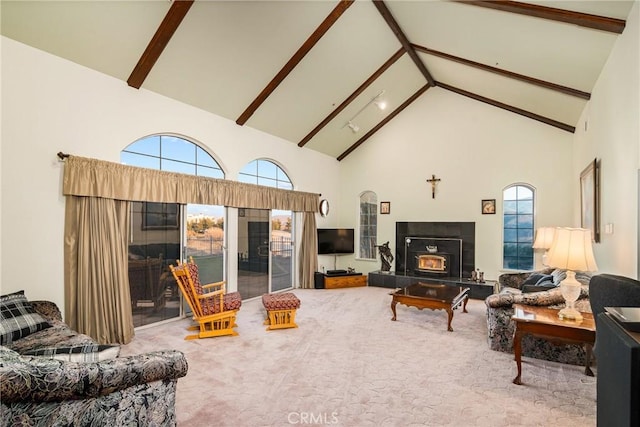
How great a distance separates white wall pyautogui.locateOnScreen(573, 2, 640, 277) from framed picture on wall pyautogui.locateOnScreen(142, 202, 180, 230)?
5.11 m

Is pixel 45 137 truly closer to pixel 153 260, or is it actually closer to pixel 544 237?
pixel 153 260

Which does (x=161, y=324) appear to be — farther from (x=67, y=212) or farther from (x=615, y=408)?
(x=615, y=408)

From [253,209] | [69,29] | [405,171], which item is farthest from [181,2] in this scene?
[405,171]

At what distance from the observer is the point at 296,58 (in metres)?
4.70

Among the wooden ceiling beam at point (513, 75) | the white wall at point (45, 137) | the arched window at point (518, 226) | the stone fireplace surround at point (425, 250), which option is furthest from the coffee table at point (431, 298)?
the white wall at point (45, 137)

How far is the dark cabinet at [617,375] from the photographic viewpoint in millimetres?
1069

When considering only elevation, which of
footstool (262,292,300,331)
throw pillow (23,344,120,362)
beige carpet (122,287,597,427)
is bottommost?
beige carpet (122,287,597,427)

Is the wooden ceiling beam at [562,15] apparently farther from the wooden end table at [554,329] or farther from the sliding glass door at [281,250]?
the sliding glass door at [281,250]

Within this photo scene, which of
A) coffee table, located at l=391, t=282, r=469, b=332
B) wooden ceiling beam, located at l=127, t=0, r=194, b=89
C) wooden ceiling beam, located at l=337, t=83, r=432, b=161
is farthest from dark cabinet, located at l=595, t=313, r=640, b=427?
wooden ceiling beam, located at l=337, t=83, r=432, b=161

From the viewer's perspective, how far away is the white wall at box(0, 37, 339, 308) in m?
3.07

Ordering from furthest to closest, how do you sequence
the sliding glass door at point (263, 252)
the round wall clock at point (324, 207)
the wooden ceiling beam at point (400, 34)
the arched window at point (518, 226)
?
1. the round wall clock at point (324, 207)
2. the arched window at point (518, 226)
3. the sliding glass door at point (263, 252)
4. the wooden ceiling beam at point (400, 34)

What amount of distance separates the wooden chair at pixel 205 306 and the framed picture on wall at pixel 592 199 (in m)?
4.50

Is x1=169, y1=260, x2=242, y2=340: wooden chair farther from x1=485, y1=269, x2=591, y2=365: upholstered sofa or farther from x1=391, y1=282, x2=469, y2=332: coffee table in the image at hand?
x1=485, y1=269, x2=591, y2=365: upholstered sofa

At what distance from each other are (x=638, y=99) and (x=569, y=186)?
3939 mm
